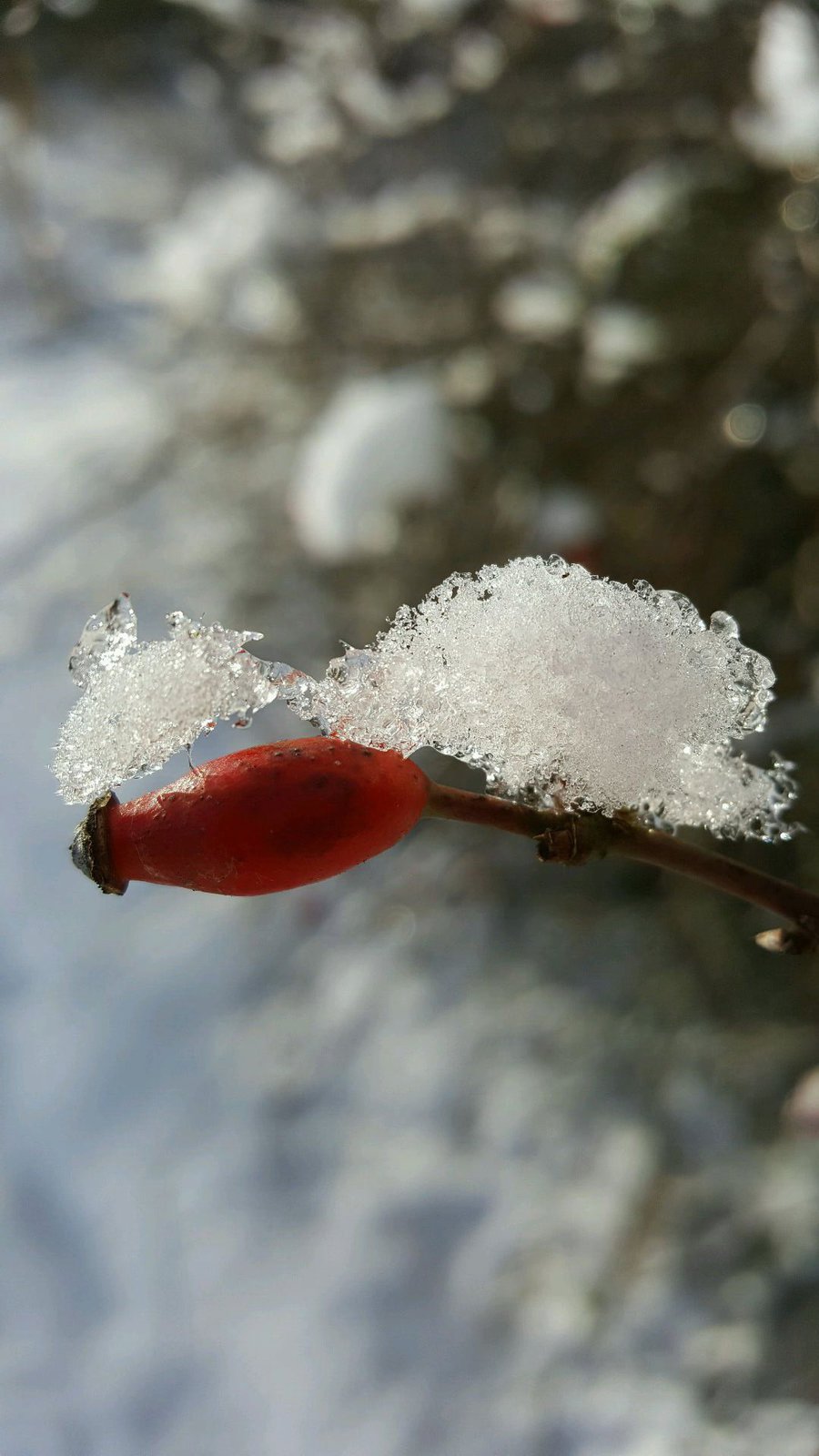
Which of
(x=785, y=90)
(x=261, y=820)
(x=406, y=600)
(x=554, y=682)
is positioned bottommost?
(x=261, y=820)

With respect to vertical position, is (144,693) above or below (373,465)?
below

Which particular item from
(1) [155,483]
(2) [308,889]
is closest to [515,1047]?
(2) [308,889]

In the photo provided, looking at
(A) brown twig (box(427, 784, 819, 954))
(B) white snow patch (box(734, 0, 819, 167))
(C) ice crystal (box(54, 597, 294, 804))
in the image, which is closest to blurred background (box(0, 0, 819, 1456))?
(B) white snow patch (box(734, 0, 819, 167))

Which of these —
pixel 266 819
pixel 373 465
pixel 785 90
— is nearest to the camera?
pixel 266 819

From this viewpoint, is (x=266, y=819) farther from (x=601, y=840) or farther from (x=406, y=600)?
(x=406, y=600)

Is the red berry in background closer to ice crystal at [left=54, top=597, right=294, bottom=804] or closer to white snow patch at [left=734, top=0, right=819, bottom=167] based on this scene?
ice crystal at [left=54, top=597, right=294, bottom=804]

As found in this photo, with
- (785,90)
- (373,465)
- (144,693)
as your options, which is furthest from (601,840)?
(785,90)
